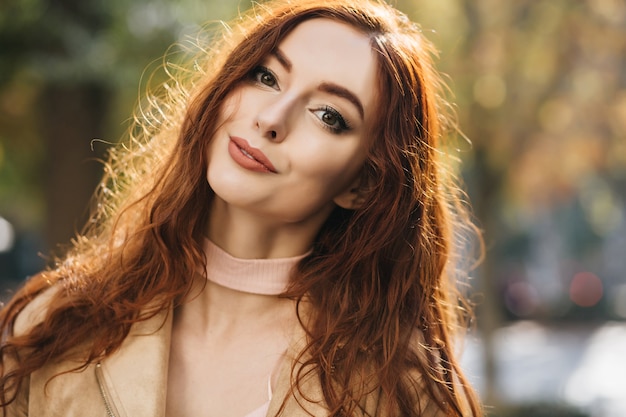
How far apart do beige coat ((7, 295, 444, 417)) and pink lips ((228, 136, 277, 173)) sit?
21.9 inches

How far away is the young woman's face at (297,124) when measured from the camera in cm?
242

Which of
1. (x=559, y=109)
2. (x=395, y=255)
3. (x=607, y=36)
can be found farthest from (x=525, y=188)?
(x=395, y=255)

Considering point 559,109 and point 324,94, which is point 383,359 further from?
point 559,109

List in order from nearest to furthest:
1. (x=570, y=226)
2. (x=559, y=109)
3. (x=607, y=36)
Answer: (x=607, y=36) < (x=559, y=109) < (x=570, y=226)

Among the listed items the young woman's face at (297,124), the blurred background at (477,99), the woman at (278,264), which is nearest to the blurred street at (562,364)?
the blurred background at (477,99)

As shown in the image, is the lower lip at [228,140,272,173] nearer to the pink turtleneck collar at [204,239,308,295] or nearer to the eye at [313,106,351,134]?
the eye at [313,106,351,134]

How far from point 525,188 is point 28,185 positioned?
6.66 metres

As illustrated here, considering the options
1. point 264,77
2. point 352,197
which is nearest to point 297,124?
point 264,77

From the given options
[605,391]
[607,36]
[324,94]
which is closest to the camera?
[324,94]

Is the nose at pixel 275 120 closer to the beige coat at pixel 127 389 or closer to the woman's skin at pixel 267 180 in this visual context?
the woman's skin at pixel 267 180

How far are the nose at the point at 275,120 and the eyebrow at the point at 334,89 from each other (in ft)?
0.38

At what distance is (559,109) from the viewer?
376 inches

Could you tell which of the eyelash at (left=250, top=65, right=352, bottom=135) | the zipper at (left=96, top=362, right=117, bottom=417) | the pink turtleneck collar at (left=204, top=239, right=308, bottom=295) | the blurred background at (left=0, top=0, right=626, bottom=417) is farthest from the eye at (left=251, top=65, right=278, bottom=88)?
the zipper at (left=96, top=362, right=117, bottom=417)

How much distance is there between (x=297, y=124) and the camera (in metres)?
2.46
